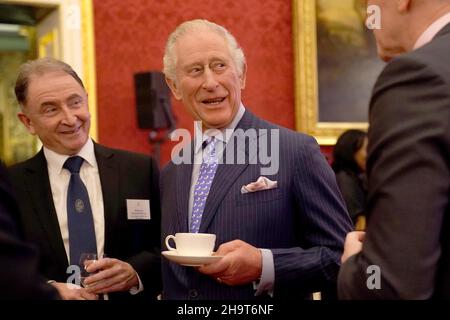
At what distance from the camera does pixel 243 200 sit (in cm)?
246

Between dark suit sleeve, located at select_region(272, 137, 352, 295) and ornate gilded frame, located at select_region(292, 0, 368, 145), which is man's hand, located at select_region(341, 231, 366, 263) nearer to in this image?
dark suit sleeve, located at select_region(272, 137, 352, 295)

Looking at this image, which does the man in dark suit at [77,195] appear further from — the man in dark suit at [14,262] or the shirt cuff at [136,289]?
the man in dark suit at [14,262]

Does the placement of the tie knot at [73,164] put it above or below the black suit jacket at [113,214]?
above

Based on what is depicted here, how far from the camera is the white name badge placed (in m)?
2.84

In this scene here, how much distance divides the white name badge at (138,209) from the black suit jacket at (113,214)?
0.06 ft

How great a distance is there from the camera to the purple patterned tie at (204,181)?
2.54 meters

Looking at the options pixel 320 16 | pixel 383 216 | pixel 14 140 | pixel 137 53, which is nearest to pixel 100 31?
pixel 137 53

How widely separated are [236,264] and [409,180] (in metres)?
0.97

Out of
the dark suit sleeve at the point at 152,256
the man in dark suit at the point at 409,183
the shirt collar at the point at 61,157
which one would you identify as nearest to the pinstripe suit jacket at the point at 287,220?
the dark suit sleeve at the point at 152,256

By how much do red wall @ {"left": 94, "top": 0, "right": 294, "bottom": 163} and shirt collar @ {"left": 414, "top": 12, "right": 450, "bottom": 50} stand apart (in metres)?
4.67

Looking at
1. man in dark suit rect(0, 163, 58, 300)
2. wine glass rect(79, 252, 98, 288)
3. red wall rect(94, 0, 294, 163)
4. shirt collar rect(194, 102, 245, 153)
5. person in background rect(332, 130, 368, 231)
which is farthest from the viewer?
red wall rect(94, 0, 294, 163)

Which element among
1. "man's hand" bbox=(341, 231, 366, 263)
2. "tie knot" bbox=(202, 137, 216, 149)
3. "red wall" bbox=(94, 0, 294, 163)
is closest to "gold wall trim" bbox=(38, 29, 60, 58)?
"red wall" bbox=(94, 0, 294, 163)

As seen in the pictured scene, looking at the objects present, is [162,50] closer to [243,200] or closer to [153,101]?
[153,101]

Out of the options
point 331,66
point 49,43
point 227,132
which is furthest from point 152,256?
point 331,66
